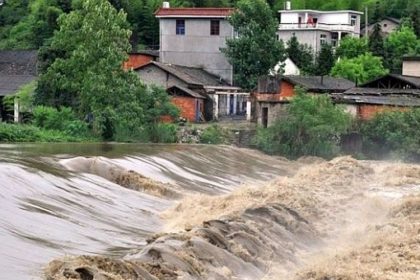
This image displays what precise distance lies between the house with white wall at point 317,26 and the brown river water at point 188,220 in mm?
36752

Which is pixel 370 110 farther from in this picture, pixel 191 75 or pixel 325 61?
pixel 325 61

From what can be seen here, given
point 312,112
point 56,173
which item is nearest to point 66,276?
point 56,173

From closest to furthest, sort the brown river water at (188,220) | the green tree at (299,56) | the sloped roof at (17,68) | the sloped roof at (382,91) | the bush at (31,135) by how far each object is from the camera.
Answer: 1. the brown river water at (188,220)
2. the bush at (31,135)
3. the sloped roof at (382,91)
4. the sloped roof at (17,68)
5. the green tree at (299,56)

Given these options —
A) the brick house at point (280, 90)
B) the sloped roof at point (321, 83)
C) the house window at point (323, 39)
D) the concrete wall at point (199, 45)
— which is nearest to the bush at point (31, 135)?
the brick house at point (280, 90)

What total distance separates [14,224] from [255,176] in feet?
49.8

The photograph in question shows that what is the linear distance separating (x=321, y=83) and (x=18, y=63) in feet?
60.2

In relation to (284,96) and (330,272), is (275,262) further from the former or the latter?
(284,96)

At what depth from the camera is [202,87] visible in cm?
4403

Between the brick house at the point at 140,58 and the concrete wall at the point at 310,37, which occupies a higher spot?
the concrete wall at the point at 310,37

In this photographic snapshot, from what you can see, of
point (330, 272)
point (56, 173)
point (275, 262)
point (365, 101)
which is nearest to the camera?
point (330, 272)

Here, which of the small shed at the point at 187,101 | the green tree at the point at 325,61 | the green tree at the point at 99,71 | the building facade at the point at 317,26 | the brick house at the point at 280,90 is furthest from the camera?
the building facade at the point at 317,26

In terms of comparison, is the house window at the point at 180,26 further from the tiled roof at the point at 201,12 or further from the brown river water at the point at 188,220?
the brown river water at the point at 188,220

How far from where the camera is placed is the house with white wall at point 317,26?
64.1 meters

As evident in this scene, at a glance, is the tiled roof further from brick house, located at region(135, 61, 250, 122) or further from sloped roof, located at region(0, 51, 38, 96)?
sloped roof, located at region(0, 51, 38, 96)
